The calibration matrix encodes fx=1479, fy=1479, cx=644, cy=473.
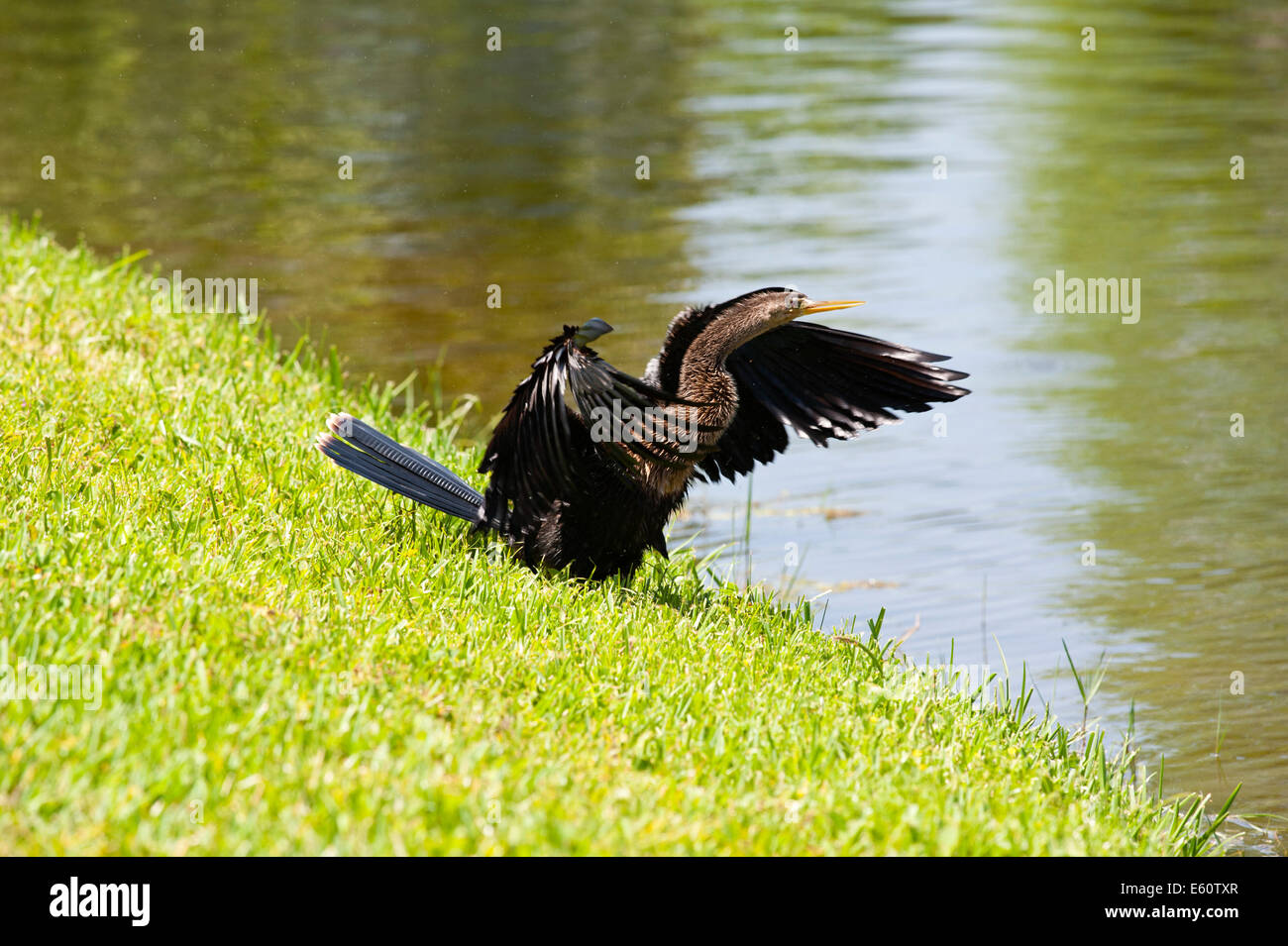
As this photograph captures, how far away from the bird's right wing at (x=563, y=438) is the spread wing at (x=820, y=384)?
502 mm

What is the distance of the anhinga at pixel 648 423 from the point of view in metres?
4.70

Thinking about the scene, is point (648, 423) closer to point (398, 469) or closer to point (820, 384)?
point (820, 384)

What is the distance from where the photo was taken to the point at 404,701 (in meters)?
3.68

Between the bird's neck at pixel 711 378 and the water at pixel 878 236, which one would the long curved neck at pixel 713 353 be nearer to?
the bird's neck at pixel 711 378

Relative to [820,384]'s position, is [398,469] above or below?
below

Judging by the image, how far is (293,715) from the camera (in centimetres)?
343

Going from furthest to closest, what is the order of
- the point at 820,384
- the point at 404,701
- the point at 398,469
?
the point at 820,384 → the point at 398,469 → the point at 404,701

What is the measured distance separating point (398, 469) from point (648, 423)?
101cm

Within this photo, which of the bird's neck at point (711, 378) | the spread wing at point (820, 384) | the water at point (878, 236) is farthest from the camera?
the water at point (878, 236)

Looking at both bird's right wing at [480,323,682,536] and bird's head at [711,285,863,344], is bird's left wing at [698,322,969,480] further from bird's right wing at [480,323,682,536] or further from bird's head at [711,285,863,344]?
bird's right wing at [480,323,682,536]

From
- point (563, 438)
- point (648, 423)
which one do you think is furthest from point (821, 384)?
point (563, 438)

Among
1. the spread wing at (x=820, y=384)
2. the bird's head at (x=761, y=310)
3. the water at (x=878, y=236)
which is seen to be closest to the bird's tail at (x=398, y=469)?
the spread wing at (x=820, y=384)

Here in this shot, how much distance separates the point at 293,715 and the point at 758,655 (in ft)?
5.70

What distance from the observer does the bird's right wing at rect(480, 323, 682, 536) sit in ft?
15.0
